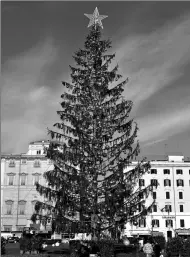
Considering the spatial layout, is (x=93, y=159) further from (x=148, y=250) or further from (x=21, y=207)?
(x=21, y=207)

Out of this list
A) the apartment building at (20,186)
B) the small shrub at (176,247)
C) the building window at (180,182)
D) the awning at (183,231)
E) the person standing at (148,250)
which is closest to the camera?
the person standing at (148,250)

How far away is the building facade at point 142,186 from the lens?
6088cm

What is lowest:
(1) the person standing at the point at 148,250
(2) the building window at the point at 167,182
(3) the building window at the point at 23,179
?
(1) the person standing at the point at 148,250

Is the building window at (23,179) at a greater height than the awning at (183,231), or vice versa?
the building window at (23,179)

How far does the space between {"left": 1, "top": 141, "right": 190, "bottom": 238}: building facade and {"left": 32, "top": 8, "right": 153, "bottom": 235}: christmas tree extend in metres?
33.1

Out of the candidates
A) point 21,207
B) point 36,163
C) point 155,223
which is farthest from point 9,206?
point 155,223

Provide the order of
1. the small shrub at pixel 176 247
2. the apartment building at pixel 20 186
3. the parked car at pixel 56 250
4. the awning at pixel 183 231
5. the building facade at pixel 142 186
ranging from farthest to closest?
the apartment building at pixel 20 186 → the building facade at pixel 142 186 → the awning at pixel 183 231 → the small shrub at pixel 176 247 → the parked car at pixel 56 250

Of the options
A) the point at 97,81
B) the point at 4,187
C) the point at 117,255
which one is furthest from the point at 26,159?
the point at 117,255

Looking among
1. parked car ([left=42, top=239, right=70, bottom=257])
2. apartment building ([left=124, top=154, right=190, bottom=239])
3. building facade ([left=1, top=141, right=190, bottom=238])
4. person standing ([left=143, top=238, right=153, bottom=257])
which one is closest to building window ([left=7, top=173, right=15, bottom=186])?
building facade ([left=1, top=141, right=190, bottom=238])

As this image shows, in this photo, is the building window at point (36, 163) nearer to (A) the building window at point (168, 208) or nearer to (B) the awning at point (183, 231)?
(A) the building window at point (168, 208)

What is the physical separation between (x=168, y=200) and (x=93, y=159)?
129 feet

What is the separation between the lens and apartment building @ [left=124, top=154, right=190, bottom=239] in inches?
2373

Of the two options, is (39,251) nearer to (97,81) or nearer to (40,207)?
(40,207)

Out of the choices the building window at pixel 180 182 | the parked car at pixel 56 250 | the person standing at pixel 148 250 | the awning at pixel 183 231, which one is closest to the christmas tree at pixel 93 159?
the parked car at pixel 56 250
